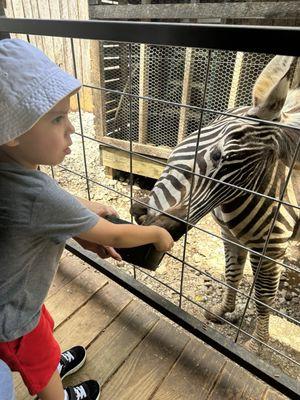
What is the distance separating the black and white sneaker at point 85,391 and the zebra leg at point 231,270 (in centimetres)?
104

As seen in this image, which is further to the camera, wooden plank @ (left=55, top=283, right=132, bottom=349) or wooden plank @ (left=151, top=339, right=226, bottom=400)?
wooden plank @ (left=55, top=283, right=132, bottom=349)

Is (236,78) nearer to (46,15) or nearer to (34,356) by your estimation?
(34,356)

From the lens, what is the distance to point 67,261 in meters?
1.68

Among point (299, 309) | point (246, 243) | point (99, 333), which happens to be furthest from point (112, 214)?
point (299, 309)

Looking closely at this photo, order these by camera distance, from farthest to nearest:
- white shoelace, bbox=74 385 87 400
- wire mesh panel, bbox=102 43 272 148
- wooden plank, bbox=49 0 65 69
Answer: wooden plank, bbox=49 0 65 69 → wire mesh panel, bbox=102 43 272 148 → white shoelace, bbox=74 385 87 400

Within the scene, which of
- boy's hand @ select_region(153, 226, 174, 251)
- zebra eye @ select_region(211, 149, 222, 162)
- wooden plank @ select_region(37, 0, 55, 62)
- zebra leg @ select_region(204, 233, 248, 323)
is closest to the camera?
boy's hand @ select_region(153, 226, 174, 251)

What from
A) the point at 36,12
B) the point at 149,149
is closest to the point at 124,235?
the point at 149,149

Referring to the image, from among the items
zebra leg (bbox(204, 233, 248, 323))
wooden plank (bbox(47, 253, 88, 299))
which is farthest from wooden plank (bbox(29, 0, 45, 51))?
zebra leg (bbox(204, 233, 248, 323))

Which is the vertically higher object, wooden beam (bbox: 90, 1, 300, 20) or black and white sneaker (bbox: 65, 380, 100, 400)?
wooden beam (bbox: 90, 1, 300, 20)

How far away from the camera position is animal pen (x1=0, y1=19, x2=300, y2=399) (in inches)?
31.8

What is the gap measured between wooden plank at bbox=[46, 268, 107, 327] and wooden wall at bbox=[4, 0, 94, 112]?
12.1ft

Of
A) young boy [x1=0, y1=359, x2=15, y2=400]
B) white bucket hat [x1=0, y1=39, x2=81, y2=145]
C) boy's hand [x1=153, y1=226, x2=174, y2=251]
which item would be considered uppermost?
white bucket hat [x1=0, y1=39, x2=81, y2=145]

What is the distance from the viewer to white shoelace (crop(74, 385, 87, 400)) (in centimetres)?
110

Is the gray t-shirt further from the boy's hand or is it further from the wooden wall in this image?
the wooden wall
